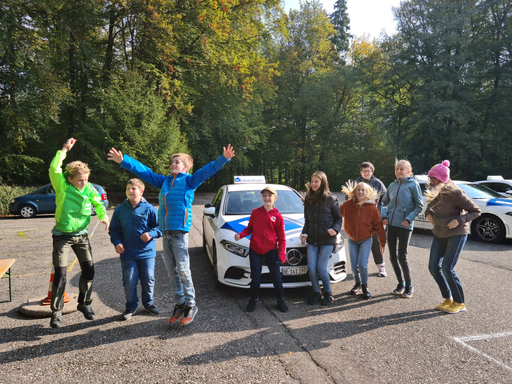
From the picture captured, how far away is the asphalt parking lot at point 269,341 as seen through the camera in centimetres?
300

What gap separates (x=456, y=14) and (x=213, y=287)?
1105 inches

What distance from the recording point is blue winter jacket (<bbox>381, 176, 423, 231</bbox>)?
494cm

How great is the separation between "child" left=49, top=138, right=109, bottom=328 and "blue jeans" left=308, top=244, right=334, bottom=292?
2813mm

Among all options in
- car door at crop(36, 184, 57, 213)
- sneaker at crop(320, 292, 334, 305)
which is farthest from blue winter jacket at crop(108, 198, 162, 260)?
car door at crop(36, 184, 57, 213)

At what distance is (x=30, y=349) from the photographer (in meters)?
3.42

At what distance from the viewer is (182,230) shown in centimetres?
389

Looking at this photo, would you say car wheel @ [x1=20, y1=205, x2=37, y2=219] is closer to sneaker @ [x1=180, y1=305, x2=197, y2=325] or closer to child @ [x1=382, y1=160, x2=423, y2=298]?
sneaker @ [x1=180, y1=305, x2=197, y2=325]

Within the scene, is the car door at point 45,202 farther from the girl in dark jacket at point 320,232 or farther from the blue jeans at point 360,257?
the blue jeans at point 360,257

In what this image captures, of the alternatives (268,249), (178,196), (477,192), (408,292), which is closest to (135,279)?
(178,196)

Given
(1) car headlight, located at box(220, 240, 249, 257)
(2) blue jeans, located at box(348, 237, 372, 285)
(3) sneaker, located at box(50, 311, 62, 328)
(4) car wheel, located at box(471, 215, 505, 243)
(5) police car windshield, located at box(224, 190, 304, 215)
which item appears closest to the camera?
(3) sneaker, located at box(50, 311, 62, 328)

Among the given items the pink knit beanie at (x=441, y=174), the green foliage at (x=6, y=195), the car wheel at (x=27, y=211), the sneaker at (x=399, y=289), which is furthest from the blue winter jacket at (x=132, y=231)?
the green foliage at (x=6, y=195)

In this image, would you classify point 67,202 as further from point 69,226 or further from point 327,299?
point 327,299

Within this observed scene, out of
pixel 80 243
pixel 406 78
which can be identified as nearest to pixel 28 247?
pixel 80 243

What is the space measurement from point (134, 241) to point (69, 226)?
73cm
